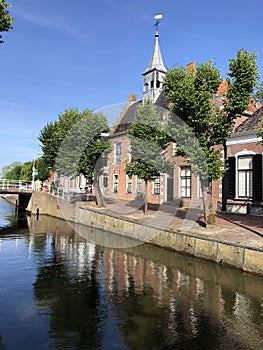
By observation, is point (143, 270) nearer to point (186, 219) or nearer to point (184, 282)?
point (184, 282)

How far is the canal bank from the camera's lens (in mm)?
11844

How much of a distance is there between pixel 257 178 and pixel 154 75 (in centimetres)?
2349

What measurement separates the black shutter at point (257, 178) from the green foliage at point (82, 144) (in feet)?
41.6

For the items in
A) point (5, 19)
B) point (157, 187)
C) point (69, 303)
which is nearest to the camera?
point (5, 19)

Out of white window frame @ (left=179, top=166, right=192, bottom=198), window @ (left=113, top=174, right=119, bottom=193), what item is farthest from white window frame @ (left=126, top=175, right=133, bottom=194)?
white window frame @ (left=179, top=166, right=192, bottom=198)

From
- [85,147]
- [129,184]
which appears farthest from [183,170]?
[129,184]

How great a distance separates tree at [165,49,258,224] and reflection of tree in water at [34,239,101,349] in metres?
7.66

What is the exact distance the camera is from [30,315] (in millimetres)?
8438

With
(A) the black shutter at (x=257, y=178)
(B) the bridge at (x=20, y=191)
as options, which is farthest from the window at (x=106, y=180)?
(A) the black shutter at (x=257, y=178)

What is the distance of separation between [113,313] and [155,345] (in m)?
2.09

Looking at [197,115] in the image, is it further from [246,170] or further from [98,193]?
[98,193]

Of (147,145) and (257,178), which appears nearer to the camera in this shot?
(257,178)

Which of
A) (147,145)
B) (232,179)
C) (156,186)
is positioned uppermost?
(147,145)

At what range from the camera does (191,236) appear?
1431 cm
